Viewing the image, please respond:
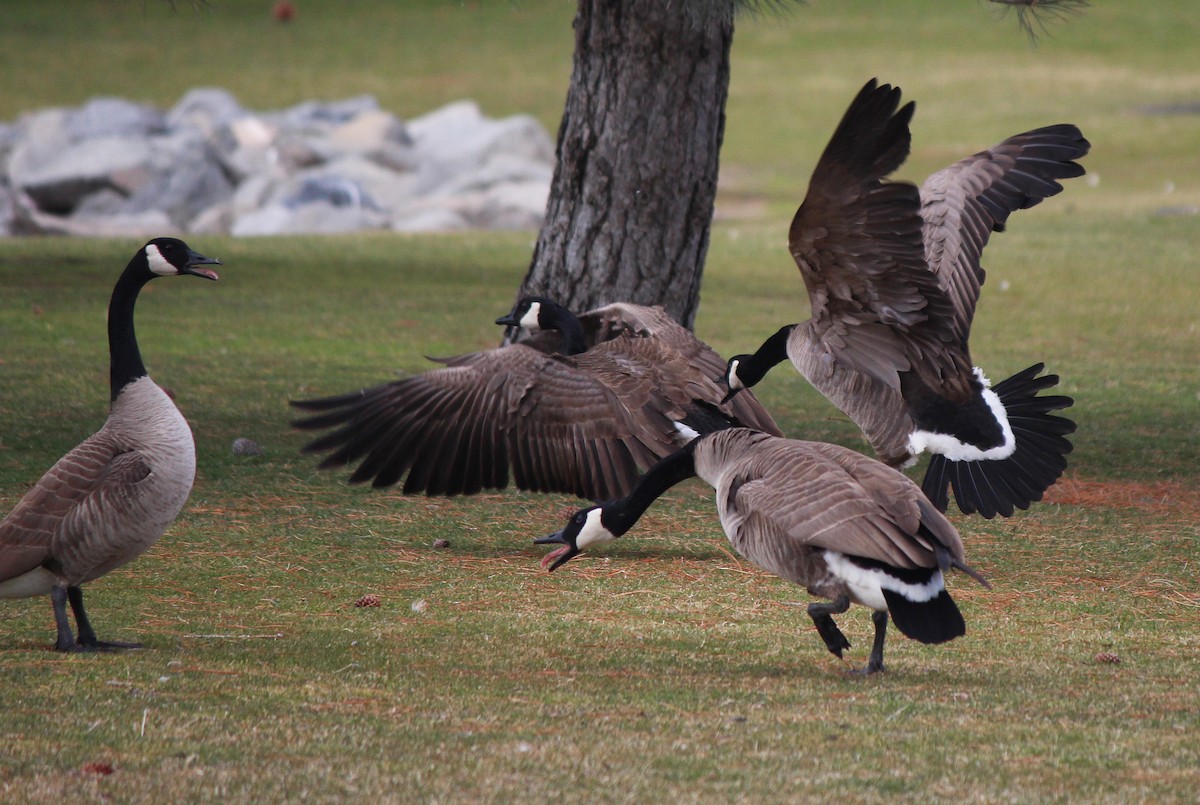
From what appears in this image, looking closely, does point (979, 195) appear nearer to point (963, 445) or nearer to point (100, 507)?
point (963, 445)

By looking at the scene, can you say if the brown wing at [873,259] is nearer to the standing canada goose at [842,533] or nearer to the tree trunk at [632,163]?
the standing canada goose at [842,533]

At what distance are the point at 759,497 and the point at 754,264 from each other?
45.3ft

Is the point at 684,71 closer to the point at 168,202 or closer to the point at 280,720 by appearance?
the point at 280,720

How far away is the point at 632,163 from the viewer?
9969mm

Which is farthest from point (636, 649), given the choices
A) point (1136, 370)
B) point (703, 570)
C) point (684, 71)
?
point (1136, 370)

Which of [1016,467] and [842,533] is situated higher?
[842,533]

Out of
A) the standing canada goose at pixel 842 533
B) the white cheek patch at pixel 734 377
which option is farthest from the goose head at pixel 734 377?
the standing canada goose at pixel 842 533

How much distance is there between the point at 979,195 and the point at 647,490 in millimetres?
3634

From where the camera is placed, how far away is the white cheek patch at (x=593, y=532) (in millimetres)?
5883

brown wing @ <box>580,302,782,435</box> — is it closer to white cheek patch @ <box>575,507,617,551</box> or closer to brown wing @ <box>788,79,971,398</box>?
brown wing @ <box>788,79,971,398</box>

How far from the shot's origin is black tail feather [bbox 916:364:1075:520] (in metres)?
7.10

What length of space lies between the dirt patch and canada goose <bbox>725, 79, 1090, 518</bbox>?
1.02 m

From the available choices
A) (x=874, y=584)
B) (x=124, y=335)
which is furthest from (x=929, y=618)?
(x=124, y=335)

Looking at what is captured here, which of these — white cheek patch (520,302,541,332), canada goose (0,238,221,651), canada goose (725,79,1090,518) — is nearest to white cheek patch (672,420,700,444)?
canada goose (725,79,1090,518)
